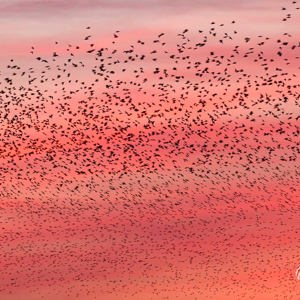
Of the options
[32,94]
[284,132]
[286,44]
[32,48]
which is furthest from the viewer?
[284,132]

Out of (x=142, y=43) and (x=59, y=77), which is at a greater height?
(x=142, y=43)

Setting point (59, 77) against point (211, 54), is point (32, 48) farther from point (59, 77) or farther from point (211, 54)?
point (211, 54)

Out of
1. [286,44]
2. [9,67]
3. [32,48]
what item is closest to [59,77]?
[32,48]

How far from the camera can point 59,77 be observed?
81.8 feet

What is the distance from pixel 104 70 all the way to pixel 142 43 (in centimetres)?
543

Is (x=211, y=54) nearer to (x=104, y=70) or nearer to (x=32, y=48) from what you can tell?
(x=104, y=70)

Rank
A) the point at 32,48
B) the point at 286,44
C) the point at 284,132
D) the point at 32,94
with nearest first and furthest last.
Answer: the point at 286,44 < the point at 32,48 < the point at 32,94 < the point at 284,132

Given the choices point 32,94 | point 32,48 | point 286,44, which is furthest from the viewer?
point 32,94

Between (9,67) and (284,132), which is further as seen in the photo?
(284,132)

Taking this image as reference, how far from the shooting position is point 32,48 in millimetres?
24344

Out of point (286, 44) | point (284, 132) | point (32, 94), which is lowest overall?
point (284, 132)

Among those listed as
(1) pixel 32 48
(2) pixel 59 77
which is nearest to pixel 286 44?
(2) pixel 59 77

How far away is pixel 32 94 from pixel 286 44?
31074 millimetres

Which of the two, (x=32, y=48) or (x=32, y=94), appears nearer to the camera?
(x=32, y=48)
